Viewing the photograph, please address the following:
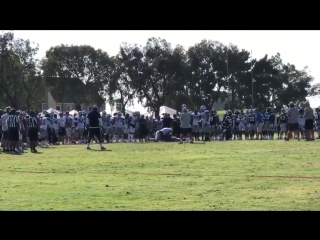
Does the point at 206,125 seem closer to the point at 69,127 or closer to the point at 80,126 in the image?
the point at 80,126

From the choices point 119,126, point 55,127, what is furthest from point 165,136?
Result: point 55,127

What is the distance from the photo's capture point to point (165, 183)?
17719 mm

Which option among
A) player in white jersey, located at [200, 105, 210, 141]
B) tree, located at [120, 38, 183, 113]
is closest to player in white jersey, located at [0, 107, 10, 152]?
player in white jersey, located at [200, 105, 210, 141]

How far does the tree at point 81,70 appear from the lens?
89.4 meters

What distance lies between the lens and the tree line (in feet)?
267

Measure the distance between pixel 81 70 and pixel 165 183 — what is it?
75.8 m

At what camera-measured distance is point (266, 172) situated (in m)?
20.1

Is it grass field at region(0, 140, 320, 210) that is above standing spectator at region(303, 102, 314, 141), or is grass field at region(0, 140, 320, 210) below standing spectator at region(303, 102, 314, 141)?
below

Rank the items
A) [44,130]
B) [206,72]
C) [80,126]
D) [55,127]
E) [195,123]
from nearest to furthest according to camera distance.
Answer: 1. [44,130]
2. [55,127]
3. [195,123]
4. [80,126]
5. [206,72]

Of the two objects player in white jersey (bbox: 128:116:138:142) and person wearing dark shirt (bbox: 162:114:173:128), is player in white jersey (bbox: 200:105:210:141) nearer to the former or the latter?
person wearing dark shirt (bbox: 162:114:173:128)

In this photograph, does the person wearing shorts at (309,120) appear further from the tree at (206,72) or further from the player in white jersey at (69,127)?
the tree at (206,72)

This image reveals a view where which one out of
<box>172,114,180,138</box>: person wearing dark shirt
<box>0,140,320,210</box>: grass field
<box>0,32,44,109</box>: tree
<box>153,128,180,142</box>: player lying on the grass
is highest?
<box>0,32,44,109</box>: tree
